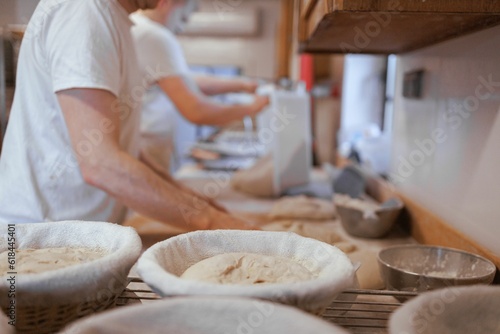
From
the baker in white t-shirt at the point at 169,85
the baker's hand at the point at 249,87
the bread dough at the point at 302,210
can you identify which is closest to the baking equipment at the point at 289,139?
the bread dough at the point at 302,210

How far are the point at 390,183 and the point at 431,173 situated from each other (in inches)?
18.2

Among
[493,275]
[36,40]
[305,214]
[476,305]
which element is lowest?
[305,214]

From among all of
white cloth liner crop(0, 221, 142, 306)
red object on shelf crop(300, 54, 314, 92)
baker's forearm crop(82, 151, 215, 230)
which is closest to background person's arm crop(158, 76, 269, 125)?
baker's forearm crop(82, 151, 215, 230)

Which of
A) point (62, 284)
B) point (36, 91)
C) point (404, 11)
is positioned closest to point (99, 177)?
point (36, 91)

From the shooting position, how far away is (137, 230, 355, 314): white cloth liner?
0.51 meters

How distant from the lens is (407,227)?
149cm

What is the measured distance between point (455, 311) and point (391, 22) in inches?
26.2

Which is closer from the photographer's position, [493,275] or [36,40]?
[493,275]

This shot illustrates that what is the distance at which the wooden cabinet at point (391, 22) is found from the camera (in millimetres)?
779

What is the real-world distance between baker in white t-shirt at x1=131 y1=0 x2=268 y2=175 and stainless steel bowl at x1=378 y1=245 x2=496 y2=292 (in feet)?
3.04

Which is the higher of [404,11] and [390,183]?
[404,11]

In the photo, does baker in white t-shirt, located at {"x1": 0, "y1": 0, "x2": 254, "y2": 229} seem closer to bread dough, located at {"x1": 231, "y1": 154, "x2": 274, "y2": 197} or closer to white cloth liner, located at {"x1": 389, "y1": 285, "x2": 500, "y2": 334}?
white cloth liner, located at {"x1": 389, "y1": 285, "x2": 500, "y2": 334}

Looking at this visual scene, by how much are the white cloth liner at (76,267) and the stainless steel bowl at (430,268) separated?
0.51m

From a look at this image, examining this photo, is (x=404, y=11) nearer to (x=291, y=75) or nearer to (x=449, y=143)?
(x=449, y=143)
